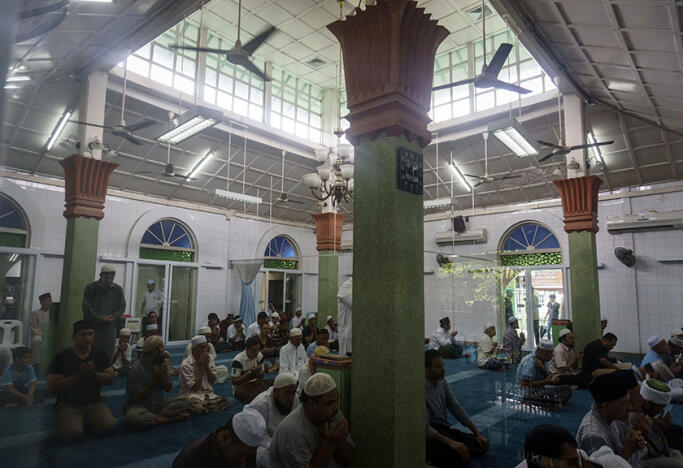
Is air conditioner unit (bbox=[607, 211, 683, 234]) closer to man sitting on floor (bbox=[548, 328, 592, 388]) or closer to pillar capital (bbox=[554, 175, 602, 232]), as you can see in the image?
pillar capital (bbox=[554, 175, 602, 232])

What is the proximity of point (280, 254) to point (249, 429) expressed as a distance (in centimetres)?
1041

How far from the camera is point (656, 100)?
18.5ft

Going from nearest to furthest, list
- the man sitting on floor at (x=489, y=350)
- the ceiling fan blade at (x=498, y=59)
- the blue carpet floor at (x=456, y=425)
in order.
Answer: the blue carpet floor at (x=456, y=425) < the ceiling fan blade at (x=498, y=59) < the man sitting on floor at (x=489, y=350)

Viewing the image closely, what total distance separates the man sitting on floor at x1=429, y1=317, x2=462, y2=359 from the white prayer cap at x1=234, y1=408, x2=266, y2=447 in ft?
19.6

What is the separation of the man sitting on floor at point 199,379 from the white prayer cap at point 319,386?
247 centimetres

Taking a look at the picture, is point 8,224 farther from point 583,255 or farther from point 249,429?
point 583,255

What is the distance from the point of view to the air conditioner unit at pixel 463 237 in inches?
418

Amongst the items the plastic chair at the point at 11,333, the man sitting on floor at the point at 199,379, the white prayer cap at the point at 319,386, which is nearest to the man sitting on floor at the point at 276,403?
the white prayer cap at the point at 319,386

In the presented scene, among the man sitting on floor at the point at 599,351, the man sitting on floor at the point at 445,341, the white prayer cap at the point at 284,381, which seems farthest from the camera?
the man sitting on floor at the point at 445,341

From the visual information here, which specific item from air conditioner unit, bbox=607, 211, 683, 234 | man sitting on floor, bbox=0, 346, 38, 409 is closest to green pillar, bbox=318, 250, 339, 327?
air conditioner unit, bbox=607, 211, 683, 234

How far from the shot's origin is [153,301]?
9.12 metres

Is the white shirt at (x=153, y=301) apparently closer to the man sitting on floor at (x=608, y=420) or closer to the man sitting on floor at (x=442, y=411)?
the man sitting on floor at (x=442, y=411)

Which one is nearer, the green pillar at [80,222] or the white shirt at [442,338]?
the green pillar at [80,222]

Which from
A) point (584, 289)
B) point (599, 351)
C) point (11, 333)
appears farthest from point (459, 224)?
point (11, 333)
